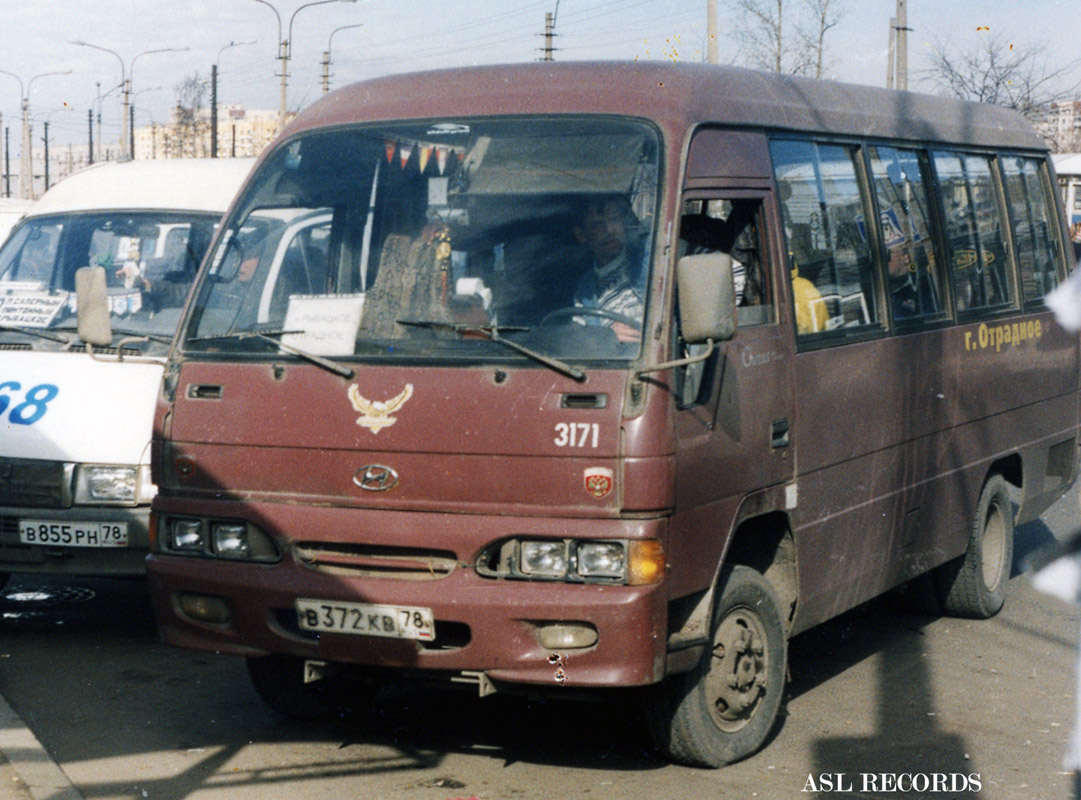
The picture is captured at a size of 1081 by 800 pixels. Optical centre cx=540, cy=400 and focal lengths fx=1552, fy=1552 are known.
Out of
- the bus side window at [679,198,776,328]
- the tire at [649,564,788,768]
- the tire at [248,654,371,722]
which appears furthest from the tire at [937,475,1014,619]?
the tire at [248,654,371,722]

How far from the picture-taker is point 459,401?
4945mm

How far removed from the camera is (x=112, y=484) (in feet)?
23.4

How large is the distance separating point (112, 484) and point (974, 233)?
449cm

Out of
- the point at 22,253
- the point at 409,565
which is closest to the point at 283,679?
the point at 409,565

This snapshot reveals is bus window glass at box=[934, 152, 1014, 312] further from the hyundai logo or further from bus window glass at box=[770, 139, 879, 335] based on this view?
the hyundai logo

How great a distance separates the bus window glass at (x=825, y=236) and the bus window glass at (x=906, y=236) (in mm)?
266

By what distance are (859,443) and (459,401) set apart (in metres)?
2.10

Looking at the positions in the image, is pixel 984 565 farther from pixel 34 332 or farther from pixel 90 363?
pixel 34 332

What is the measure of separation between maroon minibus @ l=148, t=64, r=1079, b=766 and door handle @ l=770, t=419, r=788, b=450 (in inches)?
0.8

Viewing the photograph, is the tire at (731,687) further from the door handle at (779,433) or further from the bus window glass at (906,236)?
the bus window glass at (906,236)

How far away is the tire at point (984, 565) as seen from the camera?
808 centimetres

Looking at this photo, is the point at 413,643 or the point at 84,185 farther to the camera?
the point at 84,185

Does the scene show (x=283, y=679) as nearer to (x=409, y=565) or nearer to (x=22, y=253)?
(x=409, y=565)

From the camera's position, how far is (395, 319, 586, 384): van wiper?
4.81m
